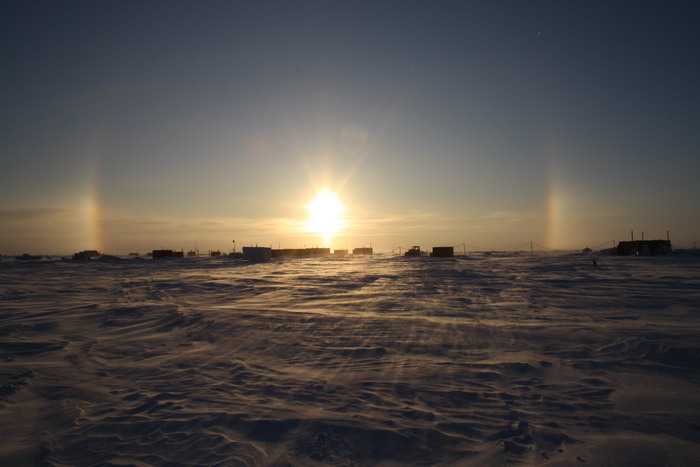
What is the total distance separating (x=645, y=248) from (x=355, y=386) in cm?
5378

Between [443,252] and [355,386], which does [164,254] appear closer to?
[443,252]

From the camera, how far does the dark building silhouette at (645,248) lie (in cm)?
4594

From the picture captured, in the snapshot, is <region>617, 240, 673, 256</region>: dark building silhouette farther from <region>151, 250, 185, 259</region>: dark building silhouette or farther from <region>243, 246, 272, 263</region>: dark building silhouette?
<region>151, 250, 185, 259</region>: dark building silhouette

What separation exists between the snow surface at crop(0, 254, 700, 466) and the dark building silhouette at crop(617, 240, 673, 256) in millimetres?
41968

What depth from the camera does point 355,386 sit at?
6113mm

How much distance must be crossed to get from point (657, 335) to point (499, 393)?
208 inches

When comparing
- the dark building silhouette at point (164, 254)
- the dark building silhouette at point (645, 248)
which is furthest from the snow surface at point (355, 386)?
the dark building silhouette at point (164, 254)

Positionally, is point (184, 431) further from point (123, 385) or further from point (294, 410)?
point (123, 385)

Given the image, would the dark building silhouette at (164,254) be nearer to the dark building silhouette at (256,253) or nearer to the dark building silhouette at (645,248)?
the dark building silhouette at (256,253)

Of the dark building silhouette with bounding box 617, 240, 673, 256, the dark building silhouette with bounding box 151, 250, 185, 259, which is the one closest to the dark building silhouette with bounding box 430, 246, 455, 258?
the dark building silhouette with bounding box 617, 240, 673, 256

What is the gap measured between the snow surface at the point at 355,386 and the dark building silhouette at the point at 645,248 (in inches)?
1652

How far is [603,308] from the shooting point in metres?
12.1

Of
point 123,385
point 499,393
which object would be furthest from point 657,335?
point 123,385

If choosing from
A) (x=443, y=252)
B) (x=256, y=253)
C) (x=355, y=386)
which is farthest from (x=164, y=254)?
(x=355, y=386)
